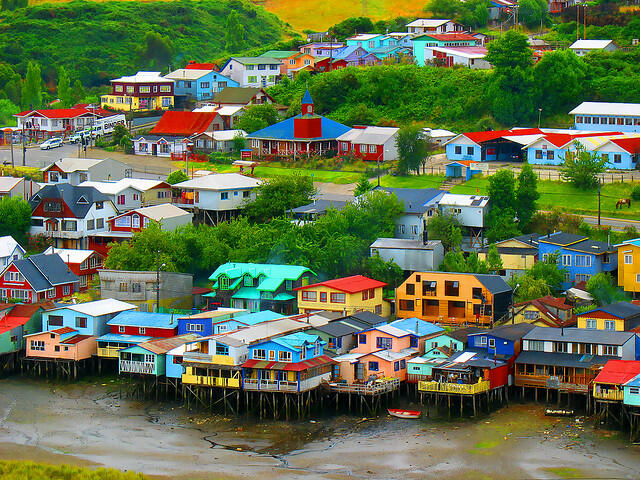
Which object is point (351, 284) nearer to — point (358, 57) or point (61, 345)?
point (61, 345)

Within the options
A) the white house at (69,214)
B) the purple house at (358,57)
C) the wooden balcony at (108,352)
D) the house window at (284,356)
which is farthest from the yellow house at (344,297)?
the purple house at (358,57)

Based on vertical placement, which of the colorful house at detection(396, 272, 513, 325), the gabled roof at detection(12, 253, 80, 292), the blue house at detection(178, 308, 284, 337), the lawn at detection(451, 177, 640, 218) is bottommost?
the blue house at detection(178, 308, 284, 337)

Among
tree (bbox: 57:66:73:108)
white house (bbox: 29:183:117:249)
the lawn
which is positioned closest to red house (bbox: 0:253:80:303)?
white house (bbox: 29:183:117:249)

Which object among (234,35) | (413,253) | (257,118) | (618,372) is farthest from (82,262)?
(234,35)

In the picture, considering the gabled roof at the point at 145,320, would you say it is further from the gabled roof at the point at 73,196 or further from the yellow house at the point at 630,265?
the yellow house at the point at 630,265

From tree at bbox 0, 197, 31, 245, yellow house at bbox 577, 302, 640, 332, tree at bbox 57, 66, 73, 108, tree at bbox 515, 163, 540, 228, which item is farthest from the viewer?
tree at bbox 57, 66, 73, 108

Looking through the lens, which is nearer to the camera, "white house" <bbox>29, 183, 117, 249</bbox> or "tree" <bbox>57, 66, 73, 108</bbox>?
"white house" <bbox>29, 183, 117, 249</bbox>

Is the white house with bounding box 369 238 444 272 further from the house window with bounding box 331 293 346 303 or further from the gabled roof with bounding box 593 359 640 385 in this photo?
the gabled roof with bounding box 593 359 640 385
